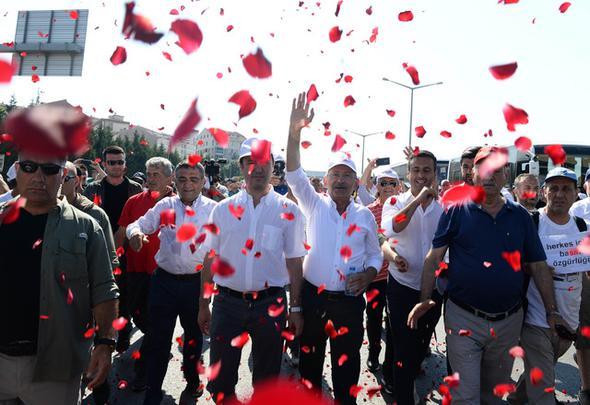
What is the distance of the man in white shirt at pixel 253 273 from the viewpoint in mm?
3393

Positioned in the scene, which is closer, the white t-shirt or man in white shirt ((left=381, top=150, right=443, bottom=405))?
the white t-shirt

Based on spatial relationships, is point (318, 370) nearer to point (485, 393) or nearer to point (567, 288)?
point (485, 393)

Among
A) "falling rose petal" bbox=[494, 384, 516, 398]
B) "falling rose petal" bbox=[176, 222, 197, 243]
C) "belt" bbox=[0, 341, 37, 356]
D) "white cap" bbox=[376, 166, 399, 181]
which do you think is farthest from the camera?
"white cap" bbox=[376, 166, 399, 181]

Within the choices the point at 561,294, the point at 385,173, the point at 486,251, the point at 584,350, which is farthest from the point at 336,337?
the point at 385,173

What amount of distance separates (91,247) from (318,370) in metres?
1.87

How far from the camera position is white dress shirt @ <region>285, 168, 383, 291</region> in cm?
355

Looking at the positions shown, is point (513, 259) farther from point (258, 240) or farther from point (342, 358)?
point (258, 240)

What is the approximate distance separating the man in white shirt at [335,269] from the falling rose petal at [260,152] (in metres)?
0.17

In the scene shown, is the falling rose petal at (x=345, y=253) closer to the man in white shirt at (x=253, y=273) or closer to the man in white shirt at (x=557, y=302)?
the man in white shirt at (x=253, y=273)

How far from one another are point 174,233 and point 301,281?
131cm

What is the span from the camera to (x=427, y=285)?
3510mm

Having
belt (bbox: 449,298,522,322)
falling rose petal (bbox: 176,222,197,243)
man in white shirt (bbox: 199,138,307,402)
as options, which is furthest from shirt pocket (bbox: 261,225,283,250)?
belt (bbox: 449,298,522,322)

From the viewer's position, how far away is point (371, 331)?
5.09 m

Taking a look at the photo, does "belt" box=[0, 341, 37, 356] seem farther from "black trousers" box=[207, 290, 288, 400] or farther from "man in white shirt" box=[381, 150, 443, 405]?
"man in white shirt" box=[381, 150, 443, 405]
